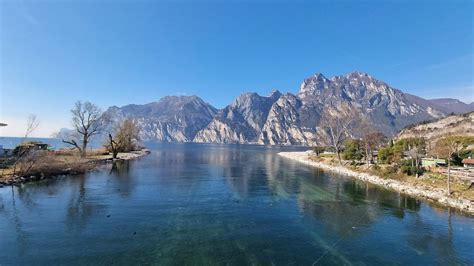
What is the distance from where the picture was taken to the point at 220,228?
69.6ft

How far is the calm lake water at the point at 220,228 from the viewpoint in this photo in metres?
16.2

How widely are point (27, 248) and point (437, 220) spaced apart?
33244 mm

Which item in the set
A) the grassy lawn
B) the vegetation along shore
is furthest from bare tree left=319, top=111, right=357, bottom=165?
the vegetation along shore

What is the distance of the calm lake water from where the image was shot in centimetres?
1616

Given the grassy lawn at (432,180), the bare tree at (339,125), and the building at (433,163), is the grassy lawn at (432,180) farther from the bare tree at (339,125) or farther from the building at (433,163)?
the bare tree at (339,125)

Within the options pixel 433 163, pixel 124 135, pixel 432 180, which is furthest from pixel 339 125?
pixel 124 135

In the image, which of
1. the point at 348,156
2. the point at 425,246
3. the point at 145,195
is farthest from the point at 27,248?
the point at 348,156

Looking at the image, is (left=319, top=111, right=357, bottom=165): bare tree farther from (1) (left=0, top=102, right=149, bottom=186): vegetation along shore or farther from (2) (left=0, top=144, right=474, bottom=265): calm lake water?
(1) (left=0, top=102, right=149, bottom=186): vegetation along shore

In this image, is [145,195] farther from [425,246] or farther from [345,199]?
[425,246]

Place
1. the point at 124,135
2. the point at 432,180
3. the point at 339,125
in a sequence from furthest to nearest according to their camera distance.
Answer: the point at 124,135 < the point at 339,125 < the point at 432,180

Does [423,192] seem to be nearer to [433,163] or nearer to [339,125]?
[433,163]

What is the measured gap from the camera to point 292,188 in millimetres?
40375

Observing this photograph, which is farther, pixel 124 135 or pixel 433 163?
pixel 124 135

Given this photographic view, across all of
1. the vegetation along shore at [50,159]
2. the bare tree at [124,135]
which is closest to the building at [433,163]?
the vegetation along shore at [50,159]
